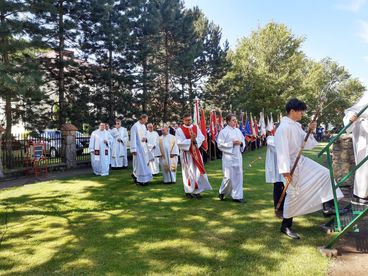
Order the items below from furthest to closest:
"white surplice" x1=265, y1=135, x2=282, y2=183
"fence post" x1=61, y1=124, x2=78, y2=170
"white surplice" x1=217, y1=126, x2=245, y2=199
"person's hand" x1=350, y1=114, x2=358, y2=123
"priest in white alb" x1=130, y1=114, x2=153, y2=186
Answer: "fence post" x1=61, y1=124, x2=78, y2=170 → "priest in white alb" x1=130, y1=114, x2=153, y2=186 → "white surplice" x1=217, y1=126, x2=245, y2=199 → "white surplice" x1=265, y1=135, x2=282, y2=183 → "person's hand" x1=350, y1=114, x2=358, y2=123

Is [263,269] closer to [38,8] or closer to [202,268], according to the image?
[202,268]

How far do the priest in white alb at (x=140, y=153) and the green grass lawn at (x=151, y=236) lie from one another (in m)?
1.50

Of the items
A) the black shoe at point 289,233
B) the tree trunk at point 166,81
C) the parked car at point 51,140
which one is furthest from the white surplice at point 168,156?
the tree trunk at point 166,81

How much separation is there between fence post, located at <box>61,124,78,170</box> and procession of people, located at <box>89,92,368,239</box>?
182 cm

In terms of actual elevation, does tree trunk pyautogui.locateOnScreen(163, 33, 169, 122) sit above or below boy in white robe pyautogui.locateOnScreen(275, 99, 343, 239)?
above

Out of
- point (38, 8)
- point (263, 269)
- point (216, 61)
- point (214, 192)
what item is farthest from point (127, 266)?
point (216, 61)

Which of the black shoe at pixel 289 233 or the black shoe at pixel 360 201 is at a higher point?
the black shoe at pixel 360 201

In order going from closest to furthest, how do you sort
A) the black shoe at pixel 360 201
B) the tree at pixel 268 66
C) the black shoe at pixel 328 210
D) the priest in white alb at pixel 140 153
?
the black shoe at pixel 360 201, the black shoe at pixel 328 210, the priest in white alb at pixel 140 153, the tree at pixel 268 66

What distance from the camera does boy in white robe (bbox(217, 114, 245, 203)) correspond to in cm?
804

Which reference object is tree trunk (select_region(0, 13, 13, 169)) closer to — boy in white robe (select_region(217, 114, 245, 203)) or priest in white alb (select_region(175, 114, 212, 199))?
priest in white alb (select_region(175, 114, 212, 199))

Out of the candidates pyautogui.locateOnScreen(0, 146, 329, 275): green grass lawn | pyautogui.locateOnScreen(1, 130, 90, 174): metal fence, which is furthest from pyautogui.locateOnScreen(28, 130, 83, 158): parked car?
pyautogui.locateOnScreen(0, 146, 329, 275): green grass lawn

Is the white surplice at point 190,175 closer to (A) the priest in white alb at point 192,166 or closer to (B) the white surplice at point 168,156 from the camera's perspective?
(A) the priest in white alb at point 192,166

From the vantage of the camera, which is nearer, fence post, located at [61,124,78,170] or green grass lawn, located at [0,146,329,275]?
green grass lawn, located at [0,146,329,275]

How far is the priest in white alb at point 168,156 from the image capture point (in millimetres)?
10914
